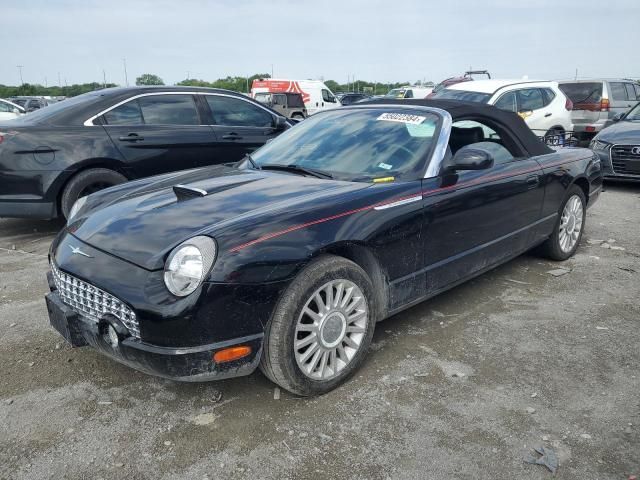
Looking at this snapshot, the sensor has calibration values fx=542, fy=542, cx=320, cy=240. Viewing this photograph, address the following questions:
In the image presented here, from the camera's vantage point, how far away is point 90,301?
2.63 metres

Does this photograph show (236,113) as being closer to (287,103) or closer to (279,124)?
→ (279,124)

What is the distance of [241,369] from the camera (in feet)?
8.21

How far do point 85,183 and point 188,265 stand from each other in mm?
3846

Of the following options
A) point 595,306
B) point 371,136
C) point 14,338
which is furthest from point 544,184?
point 14,338

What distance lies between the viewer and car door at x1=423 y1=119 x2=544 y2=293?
3402 mm

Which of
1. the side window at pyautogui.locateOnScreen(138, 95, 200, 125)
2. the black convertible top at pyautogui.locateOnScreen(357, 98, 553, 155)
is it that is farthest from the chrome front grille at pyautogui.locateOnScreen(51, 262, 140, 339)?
the side window at pyautogui.locateOnScreen(138, 95, 200, 125)

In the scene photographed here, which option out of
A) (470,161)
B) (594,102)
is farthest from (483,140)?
(594,102)

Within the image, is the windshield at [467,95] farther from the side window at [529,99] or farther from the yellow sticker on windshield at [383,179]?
the yellow sticker on windshield at [383,179]

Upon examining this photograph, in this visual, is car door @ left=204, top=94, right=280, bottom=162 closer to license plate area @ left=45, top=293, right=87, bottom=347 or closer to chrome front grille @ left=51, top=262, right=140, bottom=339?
chrome front grille @ left=51, top=262, right=140, bottom=339

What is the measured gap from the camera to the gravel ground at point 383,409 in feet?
7.64

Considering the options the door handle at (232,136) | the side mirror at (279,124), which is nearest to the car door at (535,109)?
the side mirror at (279,124)

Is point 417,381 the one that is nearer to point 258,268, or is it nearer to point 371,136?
point 258,268

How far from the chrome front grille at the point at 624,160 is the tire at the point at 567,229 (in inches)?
152

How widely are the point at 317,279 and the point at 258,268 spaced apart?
1.09ft
